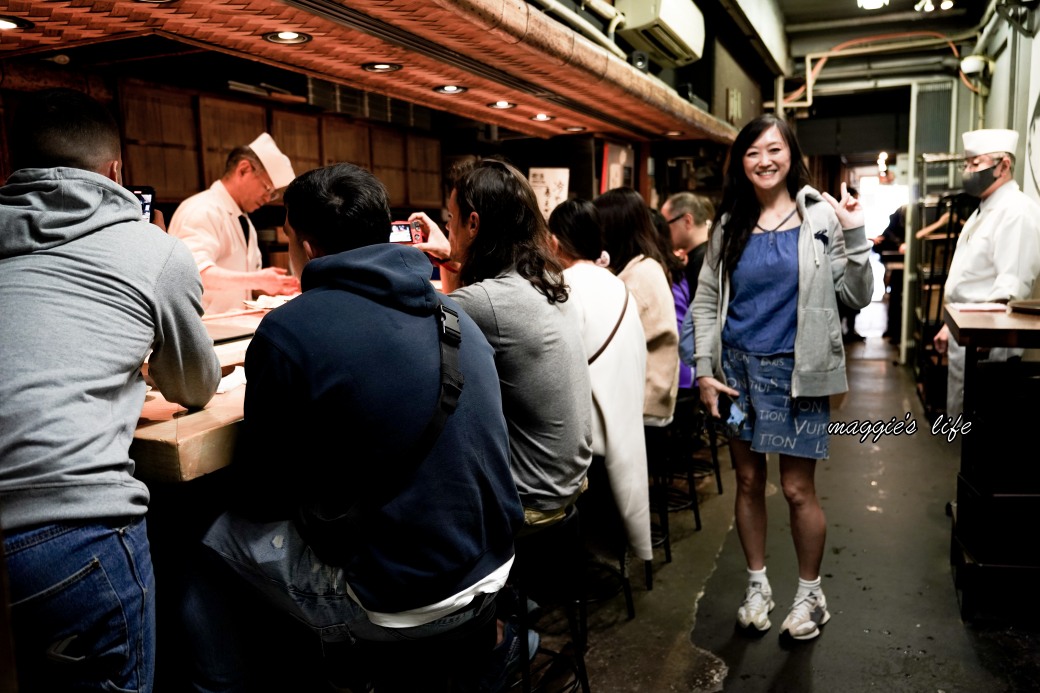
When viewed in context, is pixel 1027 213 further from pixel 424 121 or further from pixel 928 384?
pixel 424 121

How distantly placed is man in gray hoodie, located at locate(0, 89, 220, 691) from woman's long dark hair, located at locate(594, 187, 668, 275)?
2280 mm

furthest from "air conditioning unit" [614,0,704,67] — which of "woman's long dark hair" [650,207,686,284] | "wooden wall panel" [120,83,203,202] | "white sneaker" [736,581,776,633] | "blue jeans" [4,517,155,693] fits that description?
"blue jeans" [4,517,155,693]

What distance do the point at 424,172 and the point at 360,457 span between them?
5802mm

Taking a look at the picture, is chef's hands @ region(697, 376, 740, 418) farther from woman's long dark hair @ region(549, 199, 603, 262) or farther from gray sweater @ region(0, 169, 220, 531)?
gray sweater @ region(0, 169, 220, 531)

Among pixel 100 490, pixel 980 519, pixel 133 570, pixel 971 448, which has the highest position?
pixel 100 490

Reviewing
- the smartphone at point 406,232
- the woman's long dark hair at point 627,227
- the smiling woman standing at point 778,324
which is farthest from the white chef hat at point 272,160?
the smiling woman standing at point 778,324

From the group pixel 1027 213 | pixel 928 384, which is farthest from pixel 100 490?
pixel 928 384

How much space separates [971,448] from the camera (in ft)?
9.91

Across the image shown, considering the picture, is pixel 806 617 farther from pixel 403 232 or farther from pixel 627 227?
pixel 403 232

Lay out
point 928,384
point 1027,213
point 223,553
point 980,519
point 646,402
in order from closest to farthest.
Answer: point 223,553 < point 980,519 < point 646,402 < point 1027,213 < point 928,384

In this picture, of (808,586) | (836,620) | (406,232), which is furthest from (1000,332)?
(406,232)

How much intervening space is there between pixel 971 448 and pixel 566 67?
2.59 meters

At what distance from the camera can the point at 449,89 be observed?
434 centimetres

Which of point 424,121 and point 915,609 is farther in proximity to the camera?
point 424,121
